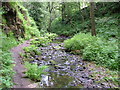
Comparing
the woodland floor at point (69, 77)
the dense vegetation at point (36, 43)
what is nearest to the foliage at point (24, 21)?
the dense vegetation at point (36, 43)

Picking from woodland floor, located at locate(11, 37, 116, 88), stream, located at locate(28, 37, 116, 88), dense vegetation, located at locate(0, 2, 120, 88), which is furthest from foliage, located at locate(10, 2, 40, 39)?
stream, located at locate(28, 37, 116, 88)

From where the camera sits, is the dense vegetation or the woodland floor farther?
the dense vegetation

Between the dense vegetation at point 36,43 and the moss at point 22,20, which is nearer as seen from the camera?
the dense vegetation at point 36,43

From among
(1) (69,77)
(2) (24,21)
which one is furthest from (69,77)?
(2) (24,21)

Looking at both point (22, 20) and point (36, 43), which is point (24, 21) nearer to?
point (22, 20)

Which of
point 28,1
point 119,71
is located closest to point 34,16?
point 28,1

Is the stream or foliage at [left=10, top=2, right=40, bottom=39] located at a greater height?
foliage at [left=10, top=2, right=40, bottom=39]

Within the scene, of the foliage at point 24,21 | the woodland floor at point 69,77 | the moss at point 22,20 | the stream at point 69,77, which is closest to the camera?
the woodland floor at point 69,77

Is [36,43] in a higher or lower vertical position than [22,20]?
lower

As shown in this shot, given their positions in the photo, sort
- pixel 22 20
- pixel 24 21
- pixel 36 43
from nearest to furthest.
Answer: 1. pixel 36 43
2. pixel 22 20
3. pixel 24 21

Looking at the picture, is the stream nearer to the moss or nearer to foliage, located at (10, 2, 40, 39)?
the moss

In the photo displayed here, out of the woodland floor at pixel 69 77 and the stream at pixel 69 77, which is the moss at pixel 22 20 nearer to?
the woodland floor at pixel 69 77

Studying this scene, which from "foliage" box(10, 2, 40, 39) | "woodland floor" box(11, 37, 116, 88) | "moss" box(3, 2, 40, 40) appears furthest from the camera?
"foliage" box(10, 2, 40, 39)

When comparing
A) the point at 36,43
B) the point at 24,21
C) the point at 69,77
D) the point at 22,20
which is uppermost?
the point at 22,20
